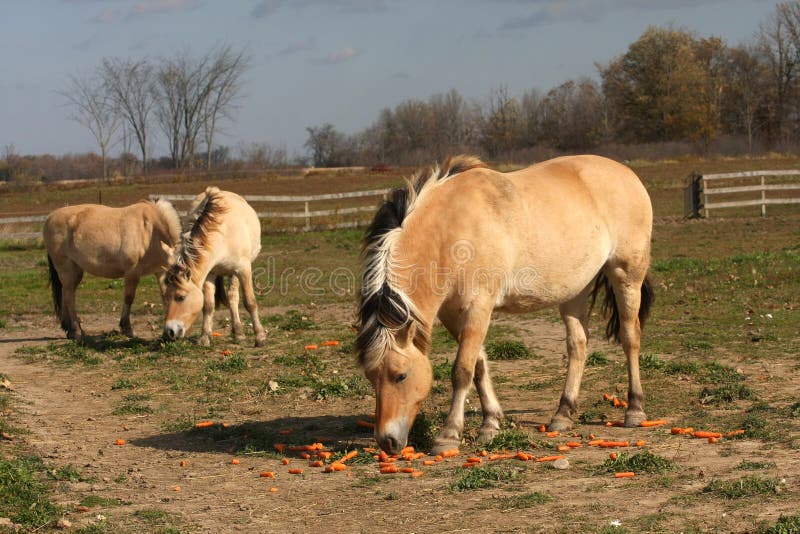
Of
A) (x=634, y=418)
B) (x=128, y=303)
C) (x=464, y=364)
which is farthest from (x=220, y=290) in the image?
(x=634, y=418)

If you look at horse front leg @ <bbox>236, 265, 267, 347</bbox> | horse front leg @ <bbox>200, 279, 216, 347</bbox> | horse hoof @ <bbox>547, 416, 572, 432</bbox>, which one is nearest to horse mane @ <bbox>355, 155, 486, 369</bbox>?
horse hoof @ <bbox>547, 416, 572, 432</bbox>

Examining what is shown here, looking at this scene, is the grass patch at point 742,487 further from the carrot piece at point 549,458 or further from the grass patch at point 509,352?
the grass patch at point 509,352

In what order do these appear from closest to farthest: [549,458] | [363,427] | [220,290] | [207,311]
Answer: [549,458] < [363,427] < [207,311] < [220,290]

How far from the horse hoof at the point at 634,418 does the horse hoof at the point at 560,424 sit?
0.46 meters

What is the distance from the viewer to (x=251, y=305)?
11312 millimetres

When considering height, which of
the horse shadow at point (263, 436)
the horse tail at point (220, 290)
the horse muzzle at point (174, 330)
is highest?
the horse tail at point (220, 290)

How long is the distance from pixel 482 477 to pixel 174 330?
5.90 meters

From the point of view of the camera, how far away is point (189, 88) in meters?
65.9

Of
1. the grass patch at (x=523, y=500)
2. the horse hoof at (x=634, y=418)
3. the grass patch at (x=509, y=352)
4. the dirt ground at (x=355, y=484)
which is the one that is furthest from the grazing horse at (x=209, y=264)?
the grass patch at (x=523, y=500)

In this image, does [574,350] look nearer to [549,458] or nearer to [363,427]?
[549,458]

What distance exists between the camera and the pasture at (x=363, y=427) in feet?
15.7

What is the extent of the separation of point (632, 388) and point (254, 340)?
5864 millimetres

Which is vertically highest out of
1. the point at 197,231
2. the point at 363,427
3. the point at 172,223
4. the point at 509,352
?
the point at 172,223

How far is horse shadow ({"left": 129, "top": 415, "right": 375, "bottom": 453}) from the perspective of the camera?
22.0 ft
